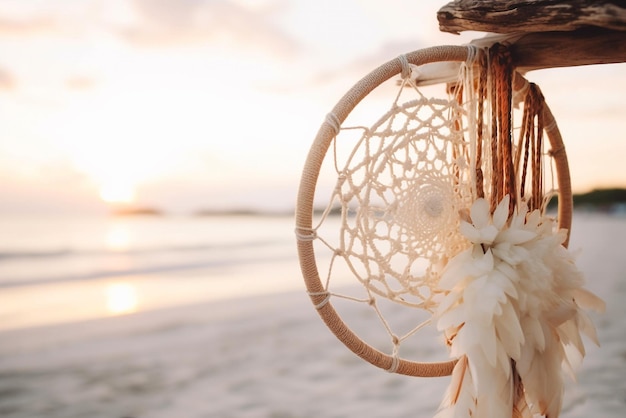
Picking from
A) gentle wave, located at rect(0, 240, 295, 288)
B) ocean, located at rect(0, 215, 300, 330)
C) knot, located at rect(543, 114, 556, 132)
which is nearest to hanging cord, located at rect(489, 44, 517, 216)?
knot, located at rect(543, 114, 556, 132)

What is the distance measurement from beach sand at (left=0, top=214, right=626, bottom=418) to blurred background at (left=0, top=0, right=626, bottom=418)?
0.04 feet

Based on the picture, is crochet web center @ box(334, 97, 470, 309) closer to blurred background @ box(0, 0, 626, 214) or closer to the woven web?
the woven web

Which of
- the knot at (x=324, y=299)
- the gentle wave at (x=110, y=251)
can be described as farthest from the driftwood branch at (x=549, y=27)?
the gentle wave at (x=110, y=251)

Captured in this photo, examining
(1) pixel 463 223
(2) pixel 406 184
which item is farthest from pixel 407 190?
(1) pixel 463 223

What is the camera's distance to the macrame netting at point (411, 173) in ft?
4.01

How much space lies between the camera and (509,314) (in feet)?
3.59

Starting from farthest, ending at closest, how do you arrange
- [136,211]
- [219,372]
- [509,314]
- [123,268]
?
1. [136,211]
2. [123,268]
3. [219,372]
4. [509,314]

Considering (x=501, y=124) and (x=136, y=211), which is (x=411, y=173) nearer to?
(x=501, y=124)

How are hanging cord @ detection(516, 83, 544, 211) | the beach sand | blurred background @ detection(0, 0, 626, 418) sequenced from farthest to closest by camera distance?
blurred background @ detection(0, 0, 626, 418) → the beach sand → hanging cord @ detection(516, 83, 544, 211)

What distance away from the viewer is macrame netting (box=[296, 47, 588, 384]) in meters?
1.22

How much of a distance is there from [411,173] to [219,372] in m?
1.74

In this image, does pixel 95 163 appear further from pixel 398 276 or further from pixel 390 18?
pixel 398 276

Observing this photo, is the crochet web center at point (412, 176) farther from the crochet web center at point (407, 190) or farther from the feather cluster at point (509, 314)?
the feather cluster at point (509, 314)

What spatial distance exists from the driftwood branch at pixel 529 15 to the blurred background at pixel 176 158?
1.41 feet
